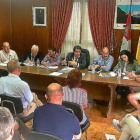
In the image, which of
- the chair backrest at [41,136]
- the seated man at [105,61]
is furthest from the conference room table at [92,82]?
the chair backrest at [41,136]

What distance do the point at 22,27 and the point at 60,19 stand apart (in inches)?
52.6

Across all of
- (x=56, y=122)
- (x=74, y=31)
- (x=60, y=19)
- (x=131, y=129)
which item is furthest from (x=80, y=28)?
(x=56, y=122)

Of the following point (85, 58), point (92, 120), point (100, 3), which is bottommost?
point (92, 120)

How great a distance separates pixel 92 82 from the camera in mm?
3520

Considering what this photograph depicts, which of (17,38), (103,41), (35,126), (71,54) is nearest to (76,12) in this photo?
(103,41)

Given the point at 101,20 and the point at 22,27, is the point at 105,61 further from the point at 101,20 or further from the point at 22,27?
the point at 22,27

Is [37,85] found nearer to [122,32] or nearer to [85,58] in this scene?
[85,58]

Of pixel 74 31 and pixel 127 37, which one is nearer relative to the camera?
pixel 127 37

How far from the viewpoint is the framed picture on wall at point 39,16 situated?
5926 millimetres

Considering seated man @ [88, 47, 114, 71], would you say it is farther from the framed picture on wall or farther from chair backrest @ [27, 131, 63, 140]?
chair backrest @ [27, 131, 63, 140]

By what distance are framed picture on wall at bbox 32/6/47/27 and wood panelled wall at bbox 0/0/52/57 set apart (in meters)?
0.10

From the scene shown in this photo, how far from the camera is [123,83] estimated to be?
336 centimetres

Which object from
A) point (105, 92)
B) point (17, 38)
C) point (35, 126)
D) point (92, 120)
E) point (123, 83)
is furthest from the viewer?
point (17, 38)

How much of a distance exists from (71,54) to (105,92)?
1.27m
